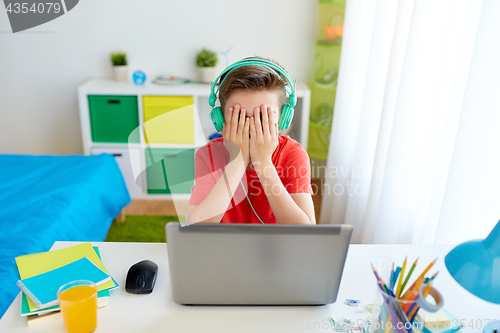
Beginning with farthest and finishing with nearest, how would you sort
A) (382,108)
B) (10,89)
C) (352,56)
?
(10,89) < (352,56) < (382,108)

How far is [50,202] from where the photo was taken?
156cm

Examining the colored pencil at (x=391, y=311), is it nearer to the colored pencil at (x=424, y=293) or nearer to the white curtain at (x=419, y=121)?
the colored pencil at (x=424, y=293)

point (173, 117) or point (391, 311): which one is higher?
point (391, 311)

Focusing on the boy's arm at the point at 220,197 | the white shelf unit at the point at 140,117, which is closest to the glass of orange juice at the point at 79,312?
the boy's arm at the point at 220,197

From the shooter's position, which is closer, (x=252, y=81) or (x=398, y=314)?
(x=398, y=314)

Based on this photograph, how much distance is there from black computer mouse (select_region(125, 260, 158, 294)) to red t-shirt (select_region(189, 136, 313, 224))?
1.04 ft

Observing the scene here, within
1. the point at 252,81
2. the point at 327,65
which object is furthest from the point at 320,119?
the point at 252,81

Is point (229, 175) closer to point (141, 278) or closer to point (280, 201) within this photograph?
point (280, 201)

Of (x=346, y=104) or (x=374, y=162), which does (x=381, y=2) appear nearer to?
(x=346, y=104)

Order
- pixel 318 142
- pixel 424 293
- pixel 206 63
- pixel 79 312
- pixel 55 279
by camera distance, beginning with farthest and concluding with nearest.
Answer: pixel 318 142 → pixel 206 63 → pixel 55 279 → pixel 79 312 → pixel 424 293

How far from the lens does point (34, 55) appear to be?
2.76 meters

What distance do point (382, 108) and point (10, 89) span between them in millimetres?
2515

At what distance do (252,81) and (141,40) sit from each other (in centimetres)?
193

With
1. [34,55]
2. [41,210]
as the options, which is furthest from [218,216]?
[34,55]
